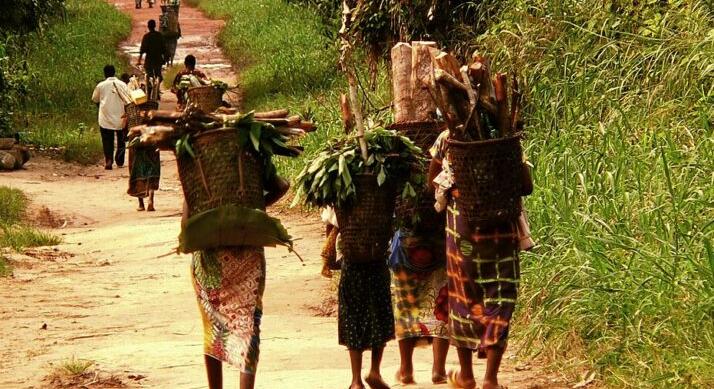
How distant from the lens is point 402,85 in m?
8.07

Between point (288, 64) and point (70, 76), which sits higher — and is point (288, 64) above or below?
above

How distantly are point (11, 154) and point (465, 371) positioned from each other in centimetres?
1449

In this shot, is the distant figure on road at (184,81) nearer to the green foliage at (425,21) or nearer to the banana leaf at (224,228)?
the green foliage at (425,21)

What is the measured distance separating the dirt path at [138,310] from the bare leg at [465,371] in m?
0.39

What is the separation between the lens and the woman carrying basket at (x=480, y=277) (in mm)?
7012

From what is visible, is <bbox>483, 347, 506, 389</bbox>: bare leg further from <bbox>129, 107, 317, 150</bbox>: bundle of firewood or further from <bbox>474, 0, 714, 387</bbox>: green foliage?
<bbox>129, 107, 317, 150</bbox>: bundle of firewood

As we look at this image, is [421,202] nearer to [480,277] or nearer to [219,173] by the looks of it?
[480,277]

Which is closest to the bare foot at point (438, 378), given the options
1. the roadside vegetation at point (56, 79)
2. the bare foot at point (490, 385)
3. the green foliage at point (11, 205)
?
the bare foot at point (490, 385)

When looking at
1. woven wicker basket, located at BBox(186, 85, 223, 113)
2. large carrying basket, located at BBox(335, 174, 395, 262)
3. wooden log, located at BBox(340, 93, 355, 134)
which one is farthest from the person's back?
large carrying basket, located at BBox(335, 174, 395, 262)

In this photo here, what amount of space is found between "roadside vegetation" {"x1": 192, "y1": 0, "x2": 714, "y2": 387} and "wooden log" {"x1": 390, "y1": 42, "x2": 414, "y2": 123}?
1.32 m

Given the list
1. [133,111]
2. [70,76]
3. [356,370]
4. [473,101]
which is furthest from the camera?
[70,76]

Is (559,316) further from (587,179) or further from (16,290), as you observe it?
(16,290)

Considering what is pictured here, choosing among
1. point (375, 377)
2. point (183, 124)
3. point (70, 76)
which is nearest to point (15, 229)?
point (375, 377)

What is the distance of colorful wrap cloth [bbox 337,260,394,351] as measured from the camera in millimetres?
7270
